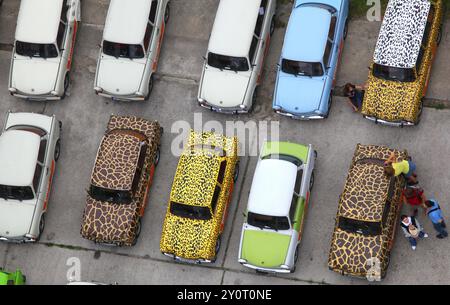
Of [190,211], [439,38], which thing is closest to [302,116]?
[190,211]

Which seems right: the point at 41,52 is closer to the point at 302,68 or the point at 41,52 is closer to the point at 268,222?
the point at 302,68

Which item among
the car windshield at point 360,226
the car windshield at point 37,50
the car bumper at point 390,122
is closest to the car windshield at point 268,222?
the car windshield at point 360,226

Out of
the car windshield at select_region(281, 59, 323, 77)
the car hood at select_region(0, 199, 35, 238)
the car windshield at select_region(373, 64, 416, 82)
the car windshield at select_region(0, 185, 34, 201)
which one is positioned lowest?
the car hood at select_region(0, 199, 35, 238)

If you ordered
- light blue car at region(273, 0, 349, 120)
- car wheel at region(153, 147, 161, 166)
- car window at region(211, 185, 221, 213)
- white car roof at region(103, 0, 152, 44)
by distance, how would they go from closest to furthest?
car window at region(211, 185, 221, 213), light blue car at region(273, 0, 349, 120), car wheel at region(153, 147, 161, 166), white car roof at region(103, 0, 152, 44)

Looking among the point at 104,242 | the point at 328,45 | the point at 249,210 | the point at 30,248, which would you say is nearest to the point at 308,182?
the point at 249,210

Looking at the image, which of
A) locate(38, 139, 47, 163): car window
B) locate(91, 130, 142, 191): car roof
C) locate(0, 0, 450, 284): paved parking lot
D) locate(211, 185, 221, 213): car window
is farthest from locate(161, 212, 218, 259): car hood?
locate(38, 139, 47, 163): car window

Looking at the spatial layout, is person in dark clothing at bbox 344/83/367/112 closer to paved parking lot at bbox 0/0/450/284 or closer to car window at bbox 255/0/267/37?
paved parking lot at bbox 0/0/450/284
